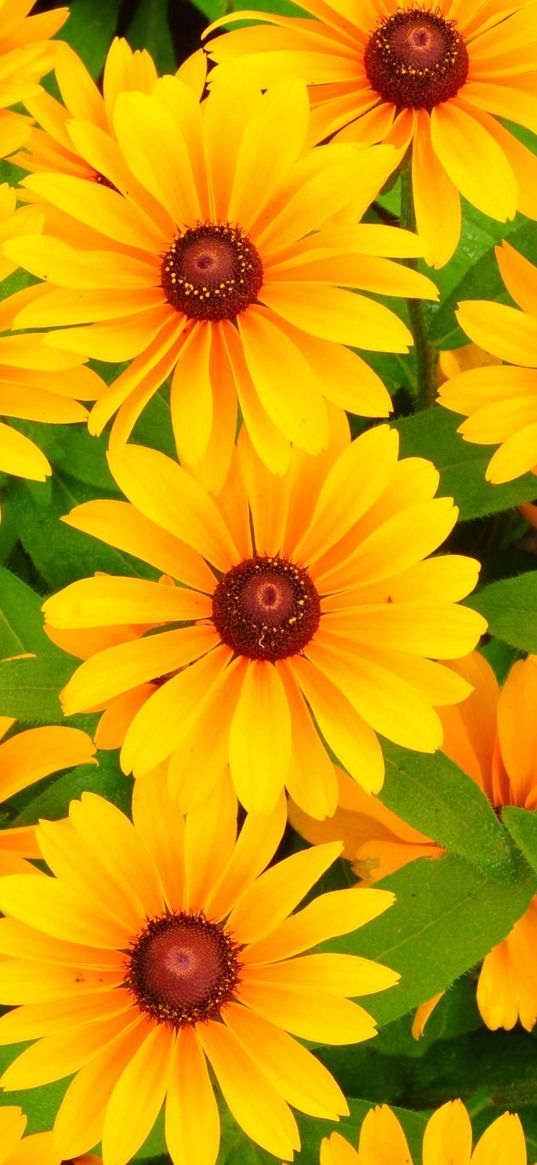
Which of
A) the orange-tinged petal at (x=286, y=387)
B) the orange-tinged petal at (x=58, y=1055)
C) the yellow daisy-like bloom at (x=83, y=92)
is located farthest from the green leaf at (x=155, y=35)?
the orange-tinged petal at (x=58, y=1055)

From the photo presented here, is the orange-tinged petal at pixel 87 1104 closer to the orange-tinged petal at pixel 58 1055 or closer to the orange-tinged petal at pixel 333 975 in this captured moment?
the orange-tinged petal at pixel 58 1055

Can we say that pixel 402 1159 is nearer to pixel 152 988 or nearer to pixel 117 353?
pixel 152 988

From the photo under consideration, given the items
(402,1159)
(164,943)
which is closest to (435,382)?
(164,943)

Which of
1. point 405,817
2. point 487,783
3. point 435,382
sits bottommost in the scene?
point 405,817

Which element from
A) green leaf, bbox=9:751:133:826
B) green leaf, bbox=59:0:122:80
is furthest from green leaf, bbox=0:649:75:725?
green leaf, bbox=59:0:122:80

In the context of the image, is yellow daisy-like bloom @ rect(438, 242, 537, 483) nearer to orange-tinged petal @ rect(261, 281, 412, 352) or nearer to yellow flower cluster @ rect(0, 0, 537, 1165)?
yellow flower cluster @ rect(0, 0, 537, 1165)

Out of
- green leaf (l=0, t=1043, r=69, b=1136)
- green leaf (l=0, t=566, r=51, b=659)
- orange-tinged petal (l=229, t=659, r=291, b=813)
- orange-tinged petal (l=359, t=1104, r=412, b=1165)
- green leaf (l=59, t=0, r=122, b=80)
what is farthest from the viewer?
green leaf (l=59, t=0, r=122, b=80)
